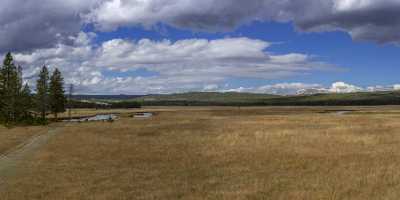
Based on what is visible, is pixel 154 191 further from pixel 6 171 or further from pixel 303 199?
pixel 6 171

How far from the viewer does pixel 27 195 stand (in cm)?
1555

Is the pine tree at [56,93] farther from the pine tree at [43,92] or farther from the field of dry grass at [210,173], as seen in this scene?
the field of dry grass at [210,173]

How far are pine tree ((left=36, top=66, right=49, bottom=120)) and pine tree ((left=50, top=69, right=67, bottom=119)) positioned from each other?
2596 mm

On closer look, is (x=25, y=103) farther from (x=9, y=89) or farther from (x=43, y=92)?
(x=43, y=92)

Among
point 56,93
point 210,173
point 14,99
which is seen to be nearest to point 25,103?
point 14,99

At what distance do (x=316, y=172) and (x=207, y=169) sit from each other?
462cm

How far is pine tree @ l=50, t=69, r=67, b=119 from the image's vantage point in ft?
353

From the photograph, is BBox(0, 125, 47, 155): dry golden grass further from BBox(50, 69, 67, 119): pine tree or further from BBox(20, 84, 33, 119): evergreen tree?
BBox(50, 69, 67, 119): pine tree

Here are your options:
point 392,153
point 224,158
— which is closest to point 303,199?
point 224,158

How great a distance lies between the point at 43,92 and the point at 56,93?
25.5 ft

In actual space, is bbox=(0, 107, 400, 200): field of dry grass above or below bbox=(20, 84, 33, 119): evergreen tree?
below

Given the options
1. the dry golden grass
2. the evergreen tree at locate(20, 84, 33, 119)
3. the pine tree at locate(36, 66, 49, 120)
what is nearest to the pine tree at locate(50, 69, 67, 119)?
the pine tree at locate(36, 66, 49, 120)

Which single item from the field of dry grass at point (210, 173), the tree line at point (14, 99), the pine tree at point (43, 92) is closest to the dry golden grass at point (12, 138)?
the field of dry grass at point (210, 173)

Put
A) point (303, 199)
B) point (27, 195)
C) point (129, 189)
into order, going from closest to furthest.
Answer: point (303, 199) → point (27, 195) → point (129, 189)
